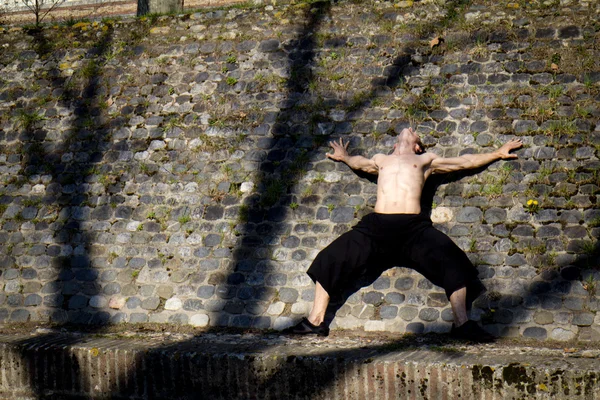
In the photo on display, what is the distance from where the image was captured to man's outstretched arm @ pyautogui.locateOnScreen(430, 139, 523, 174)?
678 centimetres

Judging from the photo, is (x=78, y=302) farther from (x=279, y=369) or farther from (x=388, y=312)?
(x=388, y=312)

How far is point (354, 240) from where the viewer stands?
21.1ft

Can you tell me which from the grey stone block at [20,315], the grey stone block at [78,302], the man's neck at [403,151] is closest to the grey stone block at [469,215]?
the man's neck at [403,151]

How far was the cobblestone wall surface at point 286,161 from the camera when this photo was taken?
6484 mm

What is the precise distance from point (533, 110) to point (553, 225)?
120 centimetres

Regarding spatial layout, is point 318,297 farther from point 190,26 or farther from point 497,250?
point 190,26

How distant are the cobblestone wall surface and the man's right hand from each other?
9cm

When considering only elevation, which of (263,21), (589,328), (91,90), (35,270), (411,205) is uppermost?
(263,21)

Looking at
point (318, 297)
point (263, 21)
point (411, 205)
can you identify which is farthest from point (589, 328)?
point (263, 21)

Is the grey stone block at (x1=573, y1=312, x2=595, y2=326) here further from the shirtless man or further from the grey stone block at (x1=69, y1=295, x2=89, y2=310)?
the grey stone block at (x1=69, y1=295, x2=89, y2=310)

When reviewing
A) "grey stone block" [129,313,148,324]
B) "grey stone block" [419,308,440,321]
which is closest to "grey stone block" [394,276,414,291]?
"grey stone block" [419,308,440,321]

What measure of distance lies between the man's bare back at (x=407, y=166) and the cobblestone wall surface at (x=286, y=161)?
16 centimetres

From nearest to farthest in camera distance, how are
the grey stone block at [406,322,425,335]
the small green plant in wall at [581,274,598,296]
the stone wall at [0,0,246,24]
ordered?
the small green plant in wall at [581,274,598,296], the grey stone block at [406,322,425,335], the stone wall at [0,0,246,24]

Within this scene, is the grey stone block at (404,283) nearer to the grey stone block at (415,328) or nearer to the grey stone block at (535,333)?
the grey stone block at (415,328)
